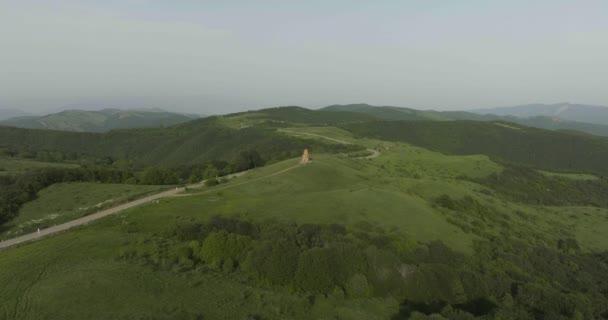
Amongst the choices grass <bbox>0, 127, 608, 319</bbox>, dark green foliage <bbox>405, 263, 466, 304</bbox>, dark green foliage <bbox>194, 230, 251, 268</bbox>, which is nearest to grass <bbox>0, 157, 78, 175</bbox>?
grass <bbox>0, 127, 608, 319</bbox>

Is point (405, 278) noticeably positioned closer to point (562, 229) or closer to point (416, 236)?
point (416, 236)

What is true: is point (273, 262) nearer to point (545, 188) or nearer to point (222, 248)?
point (222, 248)

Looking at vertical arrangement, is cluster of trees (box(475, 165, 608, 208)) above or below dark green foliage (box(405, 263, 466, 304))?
below

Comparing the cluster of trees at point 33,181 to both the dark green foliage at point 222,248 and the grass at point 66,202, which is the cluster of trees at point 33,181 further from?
the dark green foliage at point 222,248

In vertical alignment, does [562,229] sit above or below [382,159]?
below

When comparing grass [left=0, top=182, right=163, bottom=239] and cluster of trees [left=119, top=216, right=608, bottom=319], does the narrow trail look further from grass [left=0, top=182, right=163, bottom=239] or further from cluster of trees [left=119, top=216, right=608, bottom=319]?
cluster of trees [left=119, top=216, right=608, bottom=319]

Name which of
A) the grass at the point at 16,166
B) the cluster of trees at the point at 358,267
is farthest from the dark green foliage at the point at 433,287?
the grass at the point at 16,166

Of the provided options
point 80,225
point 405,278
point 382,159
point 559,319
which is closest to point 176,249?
point 80,225
